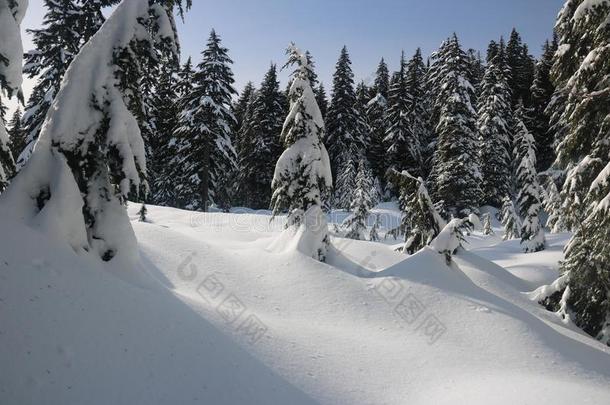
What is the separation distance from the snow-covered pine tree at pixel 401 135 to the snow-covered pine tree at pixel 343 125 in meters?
3.62

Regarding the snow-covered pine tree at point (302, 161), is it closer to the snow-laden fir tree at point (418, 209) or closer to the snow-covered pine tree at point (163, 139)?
the snow-laden fir tree at point (418, 209)

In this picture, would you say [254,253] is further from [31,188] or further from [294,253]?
[31,188]

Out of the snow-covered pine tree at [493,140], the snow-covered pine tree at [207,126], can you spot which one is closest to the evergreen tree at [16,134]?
the snow-covered pine tree at [207,126]

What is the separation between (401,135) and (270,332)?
124 ft

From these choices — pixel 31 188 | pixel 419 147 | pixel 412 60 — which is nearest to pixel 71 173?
pixel 31 188

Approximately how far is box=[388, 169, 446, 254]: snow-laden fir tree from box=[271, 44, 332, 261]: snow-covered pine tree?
8.03 ft

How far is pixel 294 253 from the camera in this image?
39.5 ft

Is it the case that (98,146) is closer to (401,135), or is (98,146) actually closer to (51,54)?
(51,54)

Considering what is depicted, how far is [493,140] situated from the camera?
38.1m

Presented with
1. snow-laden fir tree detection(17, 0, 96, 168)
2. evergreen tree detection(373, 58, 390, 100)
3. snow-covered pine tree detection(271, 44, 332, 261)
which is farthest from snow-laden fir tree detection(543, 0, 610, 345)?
evergreen tree detection(373, 58, 390, 100)

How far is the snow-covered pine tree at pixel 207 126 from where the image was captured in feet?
98.7

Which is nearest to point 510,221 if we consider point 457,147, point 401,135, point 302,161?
point 457,147

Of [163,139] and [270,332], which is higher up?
[163,139]

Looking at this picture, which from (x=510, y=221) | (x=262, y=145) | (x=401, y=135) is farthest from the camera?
(x=401, y=135)
